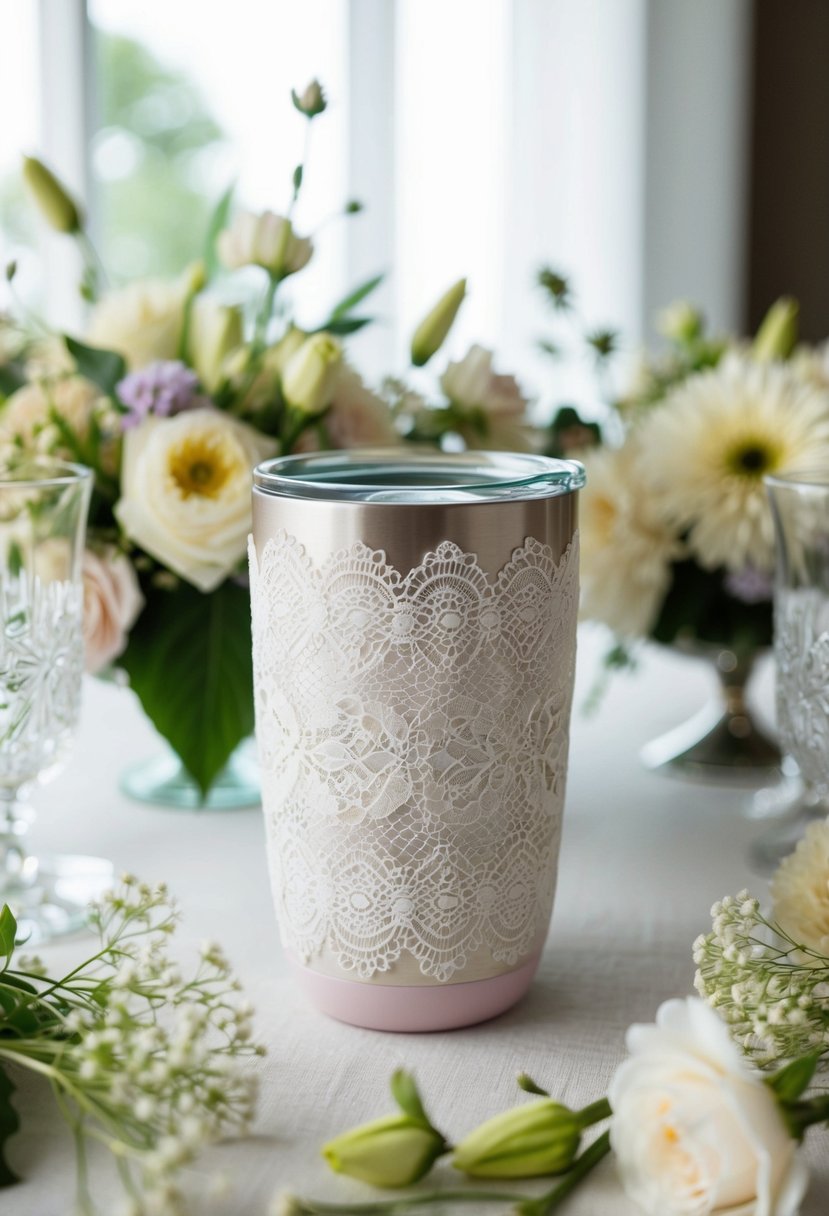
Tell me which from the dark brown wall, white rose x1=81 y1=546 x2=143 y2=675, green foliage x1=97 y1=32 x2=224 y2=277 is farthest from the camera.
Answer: the dark brown wall

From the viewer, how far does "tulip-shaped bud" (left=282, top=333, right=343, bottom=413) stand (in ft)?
2.20

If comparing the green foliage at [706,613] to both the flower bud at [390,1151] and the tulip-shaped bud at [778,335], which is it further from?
the flower bud at [390,1151]

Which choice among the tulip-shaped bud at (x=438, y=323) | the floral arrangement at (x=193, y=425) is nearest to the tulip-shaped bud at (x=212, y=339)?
the floral arrangement at (x=193, y=425)

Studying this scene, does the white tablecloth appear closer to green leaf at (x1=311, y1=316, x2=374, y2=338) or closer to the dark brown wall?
green leaf at (x1=311, y1=316, x2=374, y2=338)

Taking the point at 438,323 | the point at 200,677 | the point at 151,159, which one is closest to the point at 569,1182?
the point at 200,677

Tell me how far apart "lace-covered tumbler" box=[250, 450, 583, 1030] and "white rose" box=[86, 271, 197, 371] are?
303 millimetres

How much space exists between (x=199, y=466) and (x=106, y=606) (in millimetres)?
92

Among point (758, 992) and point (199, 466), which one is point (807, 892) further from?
point (199, 466)

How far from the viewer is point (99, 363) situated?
742 millimetres

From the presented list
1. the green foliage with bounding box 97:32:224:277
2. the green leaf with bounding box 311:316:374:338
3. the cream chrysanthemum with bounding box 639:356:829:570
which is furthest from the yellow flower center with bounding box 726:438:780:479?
the green foliage with bounding box 97:32:224:277

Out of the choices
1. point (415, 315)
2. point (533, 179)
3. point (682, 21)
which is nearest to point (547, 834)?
point (415, 315)

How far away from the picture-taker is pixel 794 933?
1.66ft

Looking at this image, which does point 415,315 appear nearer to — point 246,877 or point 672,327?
point 672,327

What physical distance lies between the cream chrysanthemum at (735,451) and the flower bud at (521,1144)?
449 millimetres
